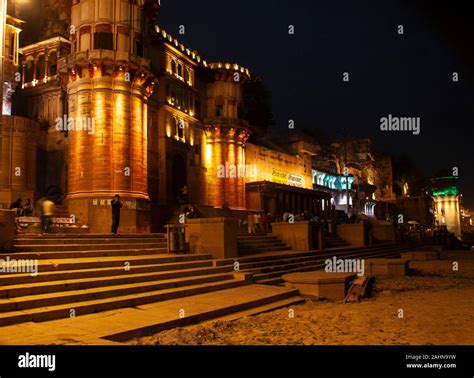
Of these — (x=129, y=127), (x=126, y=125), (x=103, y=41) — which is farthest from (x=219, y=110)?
(x=103, y=41)

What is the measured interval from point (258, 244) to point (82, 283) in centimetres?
1178

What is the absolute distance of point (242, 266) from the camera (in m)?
15.9

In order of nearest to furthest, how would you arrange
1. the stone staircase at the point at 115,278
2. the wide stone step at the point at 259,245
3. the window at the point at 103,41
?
the stone staircase at the point at 115,278, the wide stone step at the point at 259,245, the window at the point at 103,41

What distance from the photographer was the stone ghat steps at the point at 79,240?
527 inches

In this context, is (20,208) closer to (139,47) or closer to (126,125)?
(126,125)

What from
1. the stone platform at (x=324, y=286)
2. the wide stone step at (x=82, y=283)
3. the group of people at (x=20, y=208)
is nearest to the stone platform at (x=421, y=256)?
the stone platform at (x=324, y=286)

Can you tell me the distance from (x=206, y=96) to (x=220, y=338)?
3544 centimetres

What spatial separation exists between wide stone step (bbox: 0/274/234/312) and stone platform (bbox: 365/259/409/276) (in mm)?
9059

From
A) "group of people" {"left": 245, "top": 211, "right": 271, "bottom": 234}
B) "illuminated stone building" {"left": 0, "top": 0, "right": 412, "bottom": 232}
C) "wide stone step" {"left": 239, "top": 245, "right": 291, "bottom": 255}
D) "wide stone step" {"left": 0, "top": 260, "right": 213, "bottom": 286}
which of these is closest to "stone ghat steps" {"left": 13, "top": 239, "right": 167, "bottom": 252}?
"wide stone step" {"left": 0, "top": 260, "right": 213, "bottom": 286}

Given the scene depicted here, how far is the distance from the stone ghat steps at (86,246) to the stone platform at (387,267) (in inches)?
346

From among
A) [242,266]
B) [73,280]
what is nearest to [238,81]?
[242,266]

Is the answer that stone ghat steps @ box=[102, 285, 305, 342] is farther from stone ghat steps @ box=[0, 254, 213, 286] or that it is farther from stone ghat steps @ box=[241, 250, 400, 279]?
stone ghat steps @ box=[241, 250, 400, 279]

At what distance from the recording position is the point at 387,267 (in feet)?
61.3

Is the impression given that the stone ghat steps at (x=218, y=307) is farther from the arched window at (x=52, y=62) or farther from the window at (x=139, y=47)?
the arched window at (x=52, y=62)
